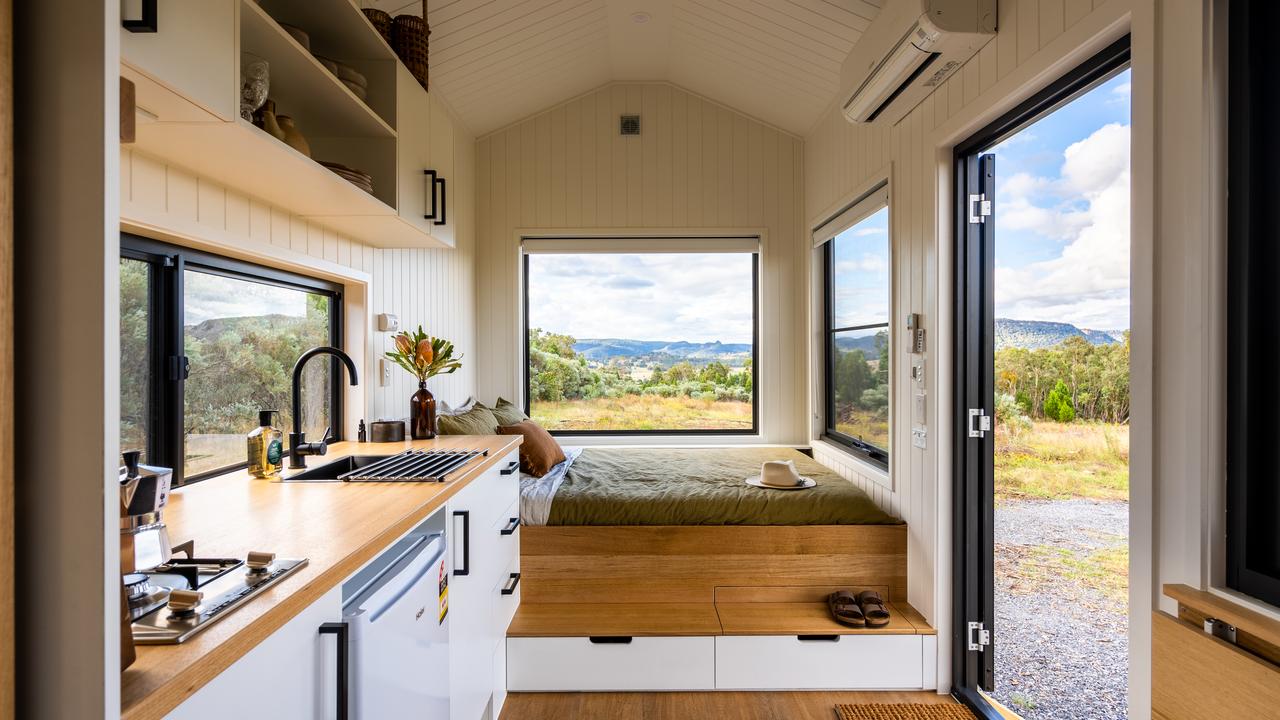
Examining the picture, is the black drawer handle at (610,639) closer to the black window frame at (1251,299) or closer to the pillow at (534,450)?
the pillow at (534,450)

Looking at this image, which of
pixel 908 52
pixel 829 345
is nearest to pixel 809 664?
pixel 829 345

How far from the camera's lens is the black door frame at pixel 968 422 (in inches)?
90.4

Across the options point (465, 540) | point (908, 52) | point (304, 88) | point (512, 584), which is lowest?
point (512, 584)

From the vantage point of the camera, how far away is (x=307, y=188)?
6.05ft

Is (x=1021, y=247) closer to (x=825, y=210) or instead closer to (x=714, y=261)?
(x=825, y=210)

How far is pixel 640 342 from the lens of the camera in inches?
183

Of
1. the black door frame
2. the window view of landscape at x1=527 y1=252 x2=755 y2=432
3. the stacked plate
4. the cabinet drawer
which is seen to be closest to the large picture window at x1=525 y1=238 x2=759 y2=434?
the window view of landscape at x1=527 y1=252 x2=755 y2=432

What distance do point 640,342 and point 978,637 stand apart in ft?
9.29

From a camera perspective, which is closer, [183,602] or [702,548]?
[183,602]

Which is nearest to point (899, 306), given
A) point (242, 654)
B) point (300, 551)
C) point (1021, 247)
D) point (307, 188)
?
point (1021, 247)

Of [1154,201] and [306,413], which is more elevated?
[1154,201]

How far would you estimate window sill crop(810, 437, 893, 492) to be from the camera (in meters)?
2.99

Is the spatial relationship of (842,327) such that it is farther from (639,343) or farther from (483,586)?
(483,586)

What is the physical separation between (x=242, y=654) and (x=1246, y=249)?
69.8 inches
